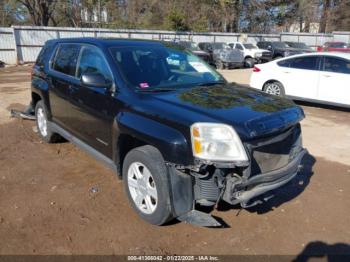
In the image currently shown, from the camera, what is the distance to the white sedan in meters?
8.94

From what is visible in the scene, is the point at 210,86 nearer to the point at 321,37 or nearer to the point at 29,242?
the point at 29,242

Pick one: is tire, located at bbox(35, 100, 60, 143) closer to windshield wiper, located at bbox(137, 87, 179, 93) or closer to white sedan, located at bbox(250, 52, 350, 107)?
windshield wiper, located at bbox(137, 87, 179, 93)

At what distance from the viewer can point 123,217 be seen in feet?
12.4

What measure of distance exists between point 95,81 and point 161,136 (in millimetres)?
1130

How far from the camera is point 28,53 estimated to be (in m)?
22.7

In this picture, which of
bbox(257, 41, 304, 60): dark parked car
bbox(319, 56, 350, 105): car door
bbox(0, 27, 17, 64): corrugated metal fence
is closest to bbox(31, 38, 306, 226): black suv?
bbox(319, 56, 350, 105): car door

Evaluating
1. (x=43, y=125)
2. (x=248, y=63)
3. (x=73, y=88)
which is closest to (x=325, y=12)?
(x=248, y=63)

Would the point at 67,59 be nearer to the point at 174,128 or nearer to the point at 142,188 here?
the point at 142,188

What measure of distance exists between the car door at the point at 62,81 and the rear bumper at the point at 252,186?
2.63m

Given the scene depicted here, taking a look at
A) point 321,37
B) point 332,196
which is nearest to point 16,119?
point 332,196

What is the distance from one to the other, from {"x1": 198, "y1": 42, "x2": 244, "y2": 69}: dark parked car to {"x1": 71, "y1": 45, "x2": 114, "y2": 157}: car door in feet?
61.4

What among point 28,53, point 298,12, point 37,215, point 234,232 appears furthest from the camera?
point 298,12

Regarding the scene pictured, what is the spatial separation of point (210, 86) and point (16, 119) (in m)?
5.52

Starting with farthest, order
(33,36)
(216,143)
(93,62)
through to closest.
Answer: (33,36) → (93,62) → (216,143)
